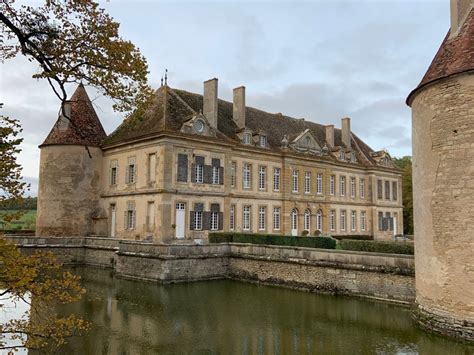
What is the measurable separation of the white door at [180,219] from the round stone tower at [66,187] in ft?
19.2

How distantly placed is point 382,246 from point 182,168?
948 cm

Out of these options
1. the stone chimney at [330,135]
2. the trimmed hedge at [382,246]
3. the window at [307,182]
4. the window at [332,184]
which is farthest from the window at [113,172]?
the stone chimney at [330,135]

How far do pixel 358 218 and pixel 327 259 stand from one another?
712 inches

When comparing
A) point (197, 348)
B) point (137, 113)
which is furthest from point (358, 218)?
point (137, 113)

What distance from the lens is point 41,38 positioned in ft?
16.8

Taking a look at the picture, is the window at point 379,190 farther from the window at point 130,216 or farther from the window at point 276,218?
the window at point 130,216

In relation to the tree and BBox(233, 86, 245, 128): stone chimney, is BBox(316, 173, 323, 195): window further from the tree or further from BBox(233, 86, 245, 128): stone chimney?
the tree

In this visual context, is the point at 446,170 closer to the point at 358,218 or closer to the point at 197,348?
the point at 197,348

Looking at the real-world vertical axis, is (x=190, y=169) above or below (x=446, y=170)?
above

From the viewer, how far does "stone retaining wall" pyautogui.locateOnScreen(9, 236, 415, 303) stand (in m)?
13.0

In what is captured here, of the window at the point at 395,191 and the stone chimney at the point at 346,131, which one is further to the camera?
the window at the point at 395,191

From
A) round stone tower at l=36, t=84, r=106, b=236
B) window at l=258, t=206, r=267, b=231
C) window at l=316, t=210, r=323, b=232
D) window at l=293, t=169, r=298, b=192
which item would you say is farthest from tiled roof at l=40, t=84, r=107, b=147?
window at l=316, t=210, r=323, b=232

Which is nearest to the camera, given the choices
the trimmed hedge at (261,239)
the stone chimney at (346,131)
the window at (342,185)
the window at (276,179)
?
the trimmed hedge at (261,239)

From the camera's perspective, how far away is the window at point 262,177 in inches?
996
